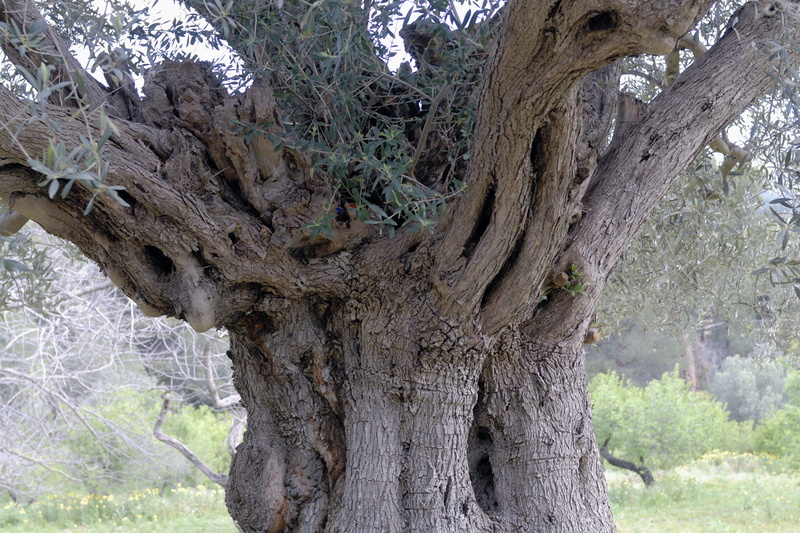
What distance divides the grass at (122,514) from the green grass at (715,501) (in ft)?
20.6

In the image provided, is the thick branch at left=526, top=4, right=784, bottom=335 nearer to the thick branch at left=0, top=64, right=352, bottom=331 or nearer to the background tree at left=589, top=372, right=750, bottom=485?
the thick branch at left=0, top=64, right=352, bottom=331

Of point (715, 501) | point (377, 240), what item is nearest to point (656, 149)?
point (377, 240)

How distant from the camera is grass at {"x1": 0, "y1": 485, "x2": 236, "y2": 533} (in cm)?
1009

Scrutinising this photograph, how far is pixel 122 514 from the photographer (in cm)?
1093

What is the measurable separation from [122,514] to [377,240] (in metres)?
10.1

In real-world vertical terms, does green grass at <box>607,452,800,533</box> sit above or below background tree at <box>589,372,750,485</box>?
below

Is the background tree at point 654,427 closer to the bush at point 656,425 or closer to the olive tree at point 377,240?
the bush at point 656,425

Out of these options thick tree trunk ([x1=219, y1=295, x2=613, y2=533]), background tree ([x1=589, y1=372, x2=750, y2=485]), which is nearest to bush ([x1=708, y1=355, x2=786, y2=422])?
background tree ([x1=589, y1=372, x2=750, y2=485])

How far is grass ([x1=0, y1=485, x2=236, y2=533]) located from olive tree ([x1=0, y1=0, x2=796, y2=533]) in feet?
24.8

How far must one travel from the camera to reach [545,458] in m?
2.97

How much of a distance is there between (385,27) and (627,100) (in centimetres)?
119

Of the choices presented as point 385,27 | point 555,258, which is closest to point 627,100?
point 555,258

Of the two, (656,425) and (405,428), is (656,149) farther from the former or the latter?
(656,425)

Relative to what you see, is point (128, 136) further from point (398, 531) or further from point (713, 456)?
point (713, 456)
